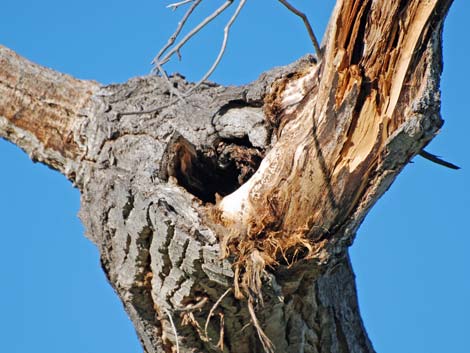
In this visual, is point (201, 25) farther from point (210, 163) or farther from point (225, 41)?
point (210, 163)

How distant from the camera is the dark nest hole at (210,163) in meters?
3.27

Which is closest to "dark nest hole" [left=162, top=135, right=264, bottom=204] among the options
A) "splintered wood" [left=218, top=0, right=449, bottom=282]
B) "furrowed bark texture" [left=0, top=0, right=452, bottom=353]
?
"furrowed bark texture" [left=0, top=0, right=452, bottom=353]

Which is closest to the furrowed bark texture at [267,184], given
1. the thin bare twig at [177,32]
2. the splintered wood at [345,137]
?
the splintered wood at [345,137]

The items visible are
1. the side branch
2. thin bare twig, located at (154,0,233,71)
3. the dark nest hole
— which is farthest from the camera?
the side branch

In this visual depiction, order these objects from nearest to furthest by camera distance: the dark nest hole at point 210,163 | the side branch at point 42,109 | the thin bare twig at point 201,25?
the thin bare twig at point 201,25 < the dark nest hole at point 210,163 < the side branch at point 42,109

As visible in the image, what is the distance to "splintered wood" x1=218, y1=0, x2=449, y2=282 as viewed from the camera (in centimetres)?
283

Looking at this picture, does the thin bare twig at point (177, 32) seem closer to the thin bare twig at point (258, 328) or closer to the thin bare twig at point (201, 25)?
the thin bare twig at point (201, 25)

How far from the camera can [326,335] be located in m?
3.22

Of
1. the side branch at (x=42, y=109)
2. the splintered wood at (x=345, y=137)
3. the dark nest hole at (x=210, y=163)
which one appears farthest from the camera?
the side branch at (x=42, y=109)

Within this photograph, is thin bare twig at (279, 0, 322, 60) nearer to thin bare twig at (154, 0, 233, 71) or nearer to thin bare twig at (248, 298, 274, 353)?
thin bare twig at (154, 0, 233, 71)

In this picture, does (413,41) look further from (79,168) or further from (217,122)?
(79,168)

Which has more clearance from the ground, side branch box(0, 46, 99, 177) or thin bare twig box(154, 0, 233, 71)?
side branch box(0, 46, 99, 177)

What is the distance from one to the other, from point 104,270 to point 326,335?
0.84m

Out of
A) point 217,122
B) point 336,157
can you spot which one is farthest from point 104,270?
point 336,157
